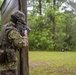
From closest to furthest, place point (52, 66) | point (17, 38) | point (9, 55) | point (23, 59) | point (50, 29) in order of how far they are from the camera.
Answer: point (17, 38) → point (9, 55) → point (23, 59) → point (52, 66) → point (50, 29)

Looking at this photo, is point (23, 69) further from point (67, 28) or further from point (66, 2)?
point (66, 2)

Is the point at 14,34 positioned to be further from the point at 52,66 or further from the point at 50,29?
the point at 50,29

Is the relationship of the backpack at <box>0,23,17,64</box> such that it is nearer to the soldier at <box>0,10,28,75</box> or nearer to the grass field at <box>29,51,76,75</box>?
the soldier at <box>0,10,28,75</box>

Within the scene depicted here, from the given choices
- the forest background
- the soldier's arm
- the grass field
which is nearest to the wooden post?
the soldier's arm

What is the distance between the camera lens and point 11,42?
243cm

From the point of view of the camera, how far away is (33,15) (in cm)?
2203

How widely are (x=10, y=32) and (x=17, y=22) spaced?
18 centimetres

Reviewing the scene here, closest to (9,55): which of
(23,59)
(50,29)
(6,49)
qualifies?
(6,49)

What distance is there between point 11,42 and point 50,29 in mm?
18832

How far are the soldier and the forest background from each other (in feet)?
56.9

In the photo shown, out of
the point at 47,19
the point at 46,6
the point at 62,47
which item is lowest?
the point at 62,47

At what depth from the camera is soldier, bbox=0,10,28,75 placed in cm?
238

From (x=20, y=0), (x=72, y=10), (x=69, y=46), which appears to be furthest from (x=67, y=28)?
(x=20, y=0)

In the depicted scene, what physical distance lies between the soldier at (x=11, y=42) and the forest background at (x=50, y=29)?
17.4 meters
